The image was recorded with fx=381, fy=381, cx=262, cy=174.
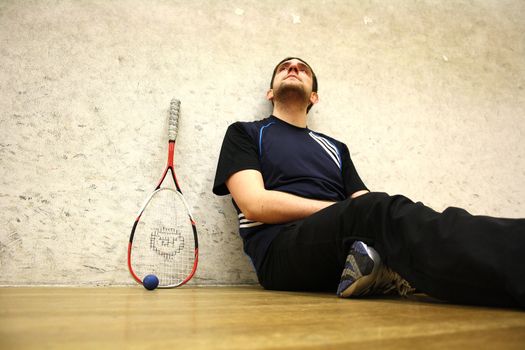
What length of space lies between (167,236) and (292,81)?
904 millimetres

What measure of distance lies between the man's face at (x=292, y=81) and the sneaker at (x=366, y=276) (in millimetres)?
964

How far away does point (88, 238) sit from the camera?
159 cm

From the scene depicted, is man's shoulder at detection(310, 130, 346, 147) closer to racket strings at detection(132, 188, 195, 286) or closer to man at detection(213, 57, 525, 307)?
man at detection(213, 57, 525, 307)

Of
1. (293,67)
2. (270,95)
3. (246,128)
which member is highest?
(293,67)

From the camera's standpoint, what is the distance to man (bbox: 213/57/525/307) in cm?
79

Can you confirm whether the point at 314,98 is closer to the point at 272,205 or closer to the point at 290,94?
the point at 290,94

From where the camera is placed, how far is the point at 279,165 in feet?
5.08

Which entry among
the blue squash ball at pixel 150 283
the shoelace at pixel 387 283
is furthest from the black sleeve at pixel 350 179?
the blue squash ball at pixel 150 283

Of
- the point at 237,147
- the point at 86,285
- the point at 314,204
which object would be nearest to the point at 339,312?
the point at 314,204

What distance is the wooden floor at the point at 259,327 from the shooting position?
49 centimetres

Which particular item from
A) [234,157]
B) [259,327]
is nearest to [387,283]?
[259,327]

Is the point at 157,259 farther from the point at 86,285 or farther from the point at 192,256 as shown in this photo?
the point at 86,285

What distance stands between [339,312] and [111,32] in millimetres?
1623

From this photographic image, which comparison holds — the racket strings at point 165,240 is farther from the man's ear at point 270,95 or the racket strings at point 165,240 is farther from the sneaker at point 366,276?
the sneaker at point 366,276
